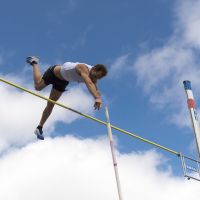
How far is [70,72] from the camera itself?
8695mm

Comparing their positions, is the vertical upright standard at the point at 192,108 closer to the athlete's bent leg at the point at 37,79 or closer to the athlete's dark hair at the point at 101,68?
the athlete's dark hair at the point at 101,68

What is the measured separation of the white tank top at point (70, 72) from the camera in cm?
863

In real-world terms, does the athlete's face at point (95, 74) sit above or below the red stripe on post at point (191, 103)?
below

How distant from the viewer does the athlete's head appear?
327 inches

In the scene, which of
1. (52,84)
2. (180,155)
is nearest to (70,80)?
(52,84)

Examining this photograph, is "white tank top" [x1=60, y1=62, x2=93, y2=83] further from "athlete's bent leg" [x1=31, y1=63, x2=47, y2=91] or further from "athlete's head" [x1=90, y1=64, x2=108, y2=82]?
"athlete's bent leg" [x1=31, y1=63, x2=47, y2=91]

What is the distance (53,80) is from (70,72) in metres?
0.48

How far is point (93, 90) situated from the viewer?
8117 millimetres

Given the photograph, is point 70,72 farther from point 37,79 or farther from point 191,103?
point 191,103

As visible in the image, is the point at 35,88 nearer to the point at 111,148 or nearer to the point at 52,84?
the point at 52,84

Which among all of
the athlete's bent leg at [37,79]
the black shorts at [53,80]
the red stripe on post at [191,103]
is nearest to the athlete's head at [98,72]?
the black shorts at [53,80]

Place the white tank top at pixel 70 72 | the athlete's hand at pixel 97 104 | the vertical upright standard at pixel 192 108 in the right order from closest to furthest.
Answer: the athlete's hand at pixel 97 104, the white tank top at pixel 70 72, the vertical upright standard at pixel 192 108

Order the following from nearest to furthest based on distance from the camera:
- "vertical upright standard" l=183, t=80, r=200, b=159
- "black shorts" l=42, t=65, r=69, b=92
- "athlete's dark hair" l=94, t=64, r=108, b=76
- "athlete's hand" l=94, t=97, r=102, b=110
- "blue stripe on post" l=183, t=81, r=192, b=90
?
1. "athlete's hand" l=94, t=97, r=102, b=110
2. "athlete's dark hair" l=94, t=64, r=108, b=76
3. "black shorts" l=42, t=65, r=69, b=92
4. "vertical upright standard" l=183, t=80, r=200, b=159
5. "blue stripe on post" l=183, t=81, r=192, b=90

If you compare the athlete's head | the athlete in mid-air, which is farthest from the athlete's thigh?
the athlete's head
